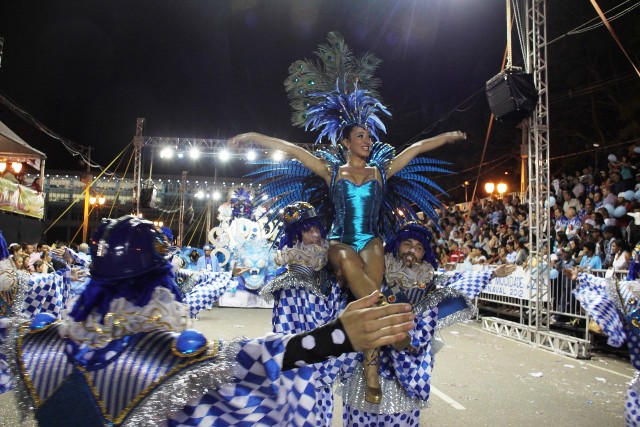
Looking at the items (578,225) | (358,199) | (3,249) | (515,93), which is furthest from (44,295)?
(578,225)

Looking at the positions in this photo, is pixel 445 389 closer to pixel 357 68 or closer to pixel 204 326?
pixel 357 68

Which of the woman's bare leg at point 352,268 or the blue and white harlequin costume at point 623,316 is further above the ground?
the woman's bare leg at point 352,268

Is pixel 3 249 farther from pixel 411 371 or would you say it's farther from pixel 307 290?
pixel 411 371

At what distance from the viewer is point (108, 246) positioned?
6.49 feet

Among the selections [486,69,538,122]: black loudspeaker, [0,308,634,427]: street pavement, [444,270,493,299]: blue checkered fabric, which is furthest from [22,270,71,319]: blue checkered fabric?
[486,69,538,122]: black loudspeaker

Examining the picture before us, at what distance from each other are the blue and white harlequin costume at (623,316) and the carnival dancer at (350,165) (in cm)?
137

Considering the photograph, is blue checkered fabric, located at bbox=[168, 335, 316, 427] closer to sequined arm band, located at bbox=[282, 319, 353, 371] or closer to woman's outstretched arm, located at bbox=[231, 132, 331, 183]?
sequined arm band, located at bbox=[282, 319, 353, 371]

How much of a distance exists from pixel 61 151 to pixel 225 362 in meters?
46.2

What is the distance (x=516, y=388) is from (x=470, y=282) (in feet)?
11.5

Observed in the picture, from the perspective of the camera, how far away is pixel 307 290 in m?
3.35

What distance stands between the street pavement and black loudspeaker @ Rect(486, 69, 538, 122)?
13.6 feet

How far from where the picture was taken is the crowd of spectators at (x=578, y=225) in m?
10.4

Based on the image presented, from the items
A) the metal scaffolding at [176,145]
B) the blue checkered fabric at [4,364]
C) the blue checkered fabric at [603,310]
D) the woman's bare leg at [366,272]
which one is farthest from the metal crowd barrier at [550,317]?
the metal scaffolding at [176,145]

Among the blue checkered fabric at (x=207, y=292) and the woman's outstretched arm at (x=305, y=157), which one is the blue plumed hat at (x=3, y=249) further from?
the woman's outstretched arm at (x=305, y=157)
